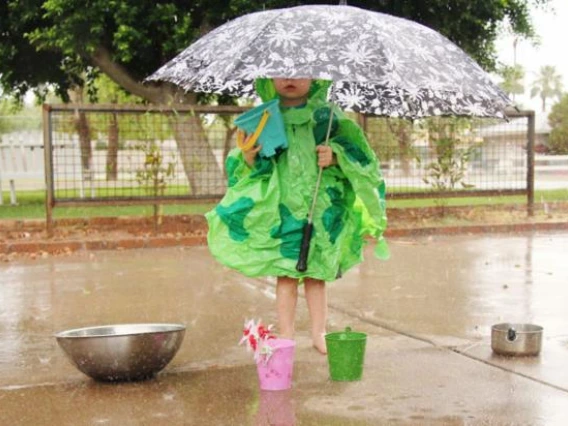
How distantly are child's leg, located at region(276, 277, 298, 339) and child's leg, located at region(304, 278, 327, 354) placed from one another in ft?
0.37

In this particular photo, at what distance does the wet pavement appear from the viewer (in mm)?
3766

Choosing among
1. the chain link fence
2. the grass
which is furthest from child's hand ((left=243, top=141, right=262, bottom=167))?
the grass

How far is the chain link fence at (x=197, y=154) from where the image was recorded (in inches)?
432

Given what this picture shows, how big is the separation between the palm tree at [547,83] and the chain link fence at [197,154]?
134232 mm

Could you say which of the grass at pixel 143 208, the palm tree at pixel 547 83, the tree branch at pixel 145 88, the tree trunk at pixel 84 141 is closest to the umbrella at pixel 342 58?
the tree trunk at pixel 84 141

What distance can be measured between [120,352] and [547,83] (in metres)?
147

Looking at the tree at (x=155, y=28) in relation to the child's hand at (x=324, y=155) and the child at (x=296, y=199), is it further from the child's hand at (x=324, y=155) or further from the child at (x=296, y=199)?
the child's hand at (x=324, y=155)

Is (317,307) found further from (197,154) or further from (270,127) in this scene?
(197,154)

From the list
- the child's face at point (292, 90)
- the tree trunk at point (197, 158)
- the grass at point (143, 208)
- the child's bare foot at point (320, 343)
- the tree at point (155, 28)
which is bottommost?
the child's bare foot at point (320, 343)

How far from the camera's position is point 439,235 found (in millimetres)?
11031

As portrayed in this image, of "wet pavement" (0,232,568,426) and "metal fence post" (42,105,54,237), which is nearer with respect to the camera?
"wet pavement" (0,232,568,426)

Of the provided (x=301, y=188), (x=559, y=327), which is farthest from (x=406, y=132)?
(x=301, y=188)

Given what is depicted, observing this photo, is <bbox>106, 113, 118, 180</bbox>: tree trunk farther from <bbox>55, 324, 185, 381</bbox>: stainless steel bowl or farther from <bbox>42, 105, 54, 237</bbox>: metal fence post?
<bbox>55, 324, 185, 381</bbox>: stainless steel bowl

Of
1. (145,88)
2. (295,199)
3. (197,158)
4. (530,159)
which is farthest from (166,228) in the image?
(295,199)
